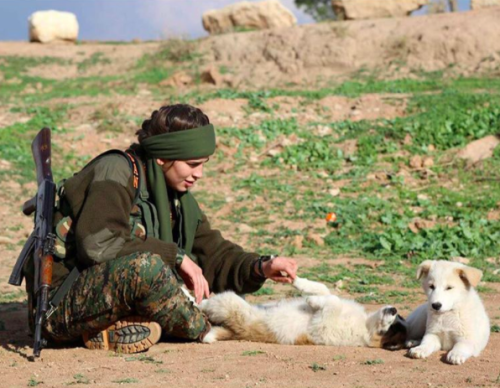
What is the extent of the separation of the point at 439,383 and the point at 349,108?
10551 mm

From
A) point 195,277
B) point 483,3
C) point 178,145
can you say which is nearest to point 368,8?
point 483,3

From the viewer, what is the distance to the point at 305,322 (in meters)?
5.27

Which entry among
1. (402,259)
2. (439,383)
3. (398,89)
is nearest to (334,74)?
(398,89)

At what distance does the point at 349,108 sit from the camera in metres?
14.2

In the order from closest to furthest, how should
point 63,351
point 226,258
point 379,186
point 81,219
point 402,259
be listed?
point 81,219, point 63,351, point 226,258, point 402,259, point 379,186

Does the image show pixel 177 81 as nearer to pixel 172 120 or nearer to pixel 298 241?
pixel 298 241

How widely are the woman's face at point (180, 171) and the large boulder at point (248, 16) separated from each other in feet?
58.0

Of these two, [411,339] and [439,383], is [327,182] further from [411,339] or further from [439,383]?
[439,383]

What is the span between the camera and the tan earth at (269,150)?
4.18 meters

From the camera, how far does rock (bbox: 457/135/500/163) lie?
460 inches

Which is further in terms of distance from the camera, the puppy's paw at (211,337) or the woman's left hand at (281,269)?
the puppy's paw at (211,337)

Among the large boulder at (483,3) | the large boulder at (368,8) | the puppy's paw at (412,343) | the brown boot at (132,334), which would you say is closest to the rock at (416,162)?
the puppy's paw at (412,343)

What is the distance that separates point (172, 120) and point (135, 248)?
0.78m

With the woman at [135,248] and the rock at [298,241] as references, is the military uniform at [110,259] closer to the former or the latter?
the woman at [135,248]
